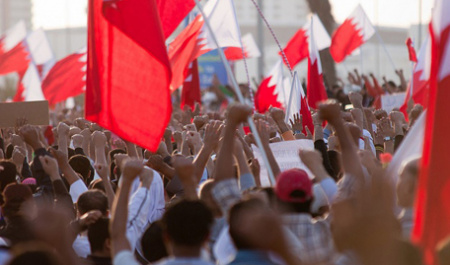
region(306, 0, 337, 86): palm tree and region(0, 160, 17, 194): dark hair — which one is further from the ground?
region(0, 160, 17, 194): dark hair

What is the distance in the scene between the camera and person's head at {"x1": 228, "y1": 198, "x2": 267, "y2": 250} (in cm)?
360

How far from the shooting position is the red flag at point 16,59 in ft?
51.2

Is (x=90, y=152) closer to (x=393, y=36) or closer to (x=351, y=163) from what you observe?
(x=351, y=163)

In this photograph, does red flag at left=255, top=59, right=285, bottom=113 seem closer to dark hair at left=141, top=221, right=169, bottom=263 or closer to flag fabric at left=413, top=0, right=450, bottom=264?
flag fabric at left=413, top=0, right=450, bottom=264

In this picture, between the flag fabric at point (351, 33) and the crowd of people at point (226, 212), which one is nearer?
the crowd of people at point (226, 212)

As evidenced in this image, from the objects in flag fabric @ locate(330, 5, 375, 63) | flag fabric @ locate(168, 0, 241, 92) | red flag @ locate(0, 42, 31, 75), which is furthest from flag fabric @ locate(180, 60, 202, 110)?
flag fabric @ locate(330, 5, 375, 63)

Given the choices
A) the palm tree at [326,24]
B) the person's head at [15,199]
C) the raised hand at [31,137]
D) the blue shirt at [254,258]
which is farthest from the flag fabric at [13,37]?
the blue shirt at [254,258]

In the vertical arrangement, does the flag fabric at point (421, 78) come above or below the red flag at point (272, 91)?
above

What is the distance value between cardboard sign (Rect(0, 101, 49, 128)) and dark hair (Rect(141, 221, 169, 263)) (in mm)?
5104

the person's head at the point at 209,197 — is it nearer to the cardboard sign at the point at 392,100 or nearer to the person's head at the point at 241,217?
the person's head at the point at 241,217

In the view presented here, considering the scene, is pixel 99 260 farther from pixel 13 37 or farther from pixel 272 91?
pixel 13 37

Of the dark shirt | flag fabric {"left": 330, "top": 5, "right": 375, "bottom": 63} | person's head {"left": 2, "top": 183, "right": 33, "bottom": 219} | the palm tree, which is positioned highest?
person's head {"left": 2, "top": 183, "right": 33, "bottom": 219}

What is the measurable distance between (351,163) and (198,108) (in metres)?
7.80

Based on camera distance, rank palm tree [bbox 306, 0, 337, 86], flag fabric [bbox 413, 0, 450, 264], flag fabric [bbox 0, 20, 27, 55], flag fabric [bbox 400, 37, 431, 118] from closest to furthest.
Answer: flag fabric [bbox 413, 0, 450, 264]
flag fabric [bbox 400, 37, 431, 118]
flag fabric [bbox 0, 20, 27, 55]
palm tree [bbox 306, 0, 337, 86]
